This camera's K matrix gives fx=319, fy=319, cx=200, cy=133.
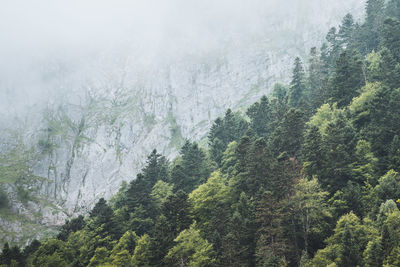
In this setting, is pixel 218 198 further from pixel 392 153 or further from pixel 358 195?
pixel 392 153

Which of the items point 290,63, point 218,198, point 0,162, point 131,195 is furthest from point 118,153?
point 218,198

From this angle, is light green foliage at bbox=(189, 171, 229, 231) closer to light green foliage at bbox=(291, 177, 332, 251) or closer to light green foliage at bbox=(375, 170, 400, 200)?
light green foliage at bbox=(291, 177, 332, 251)

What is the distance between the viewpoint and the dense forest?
3562cm

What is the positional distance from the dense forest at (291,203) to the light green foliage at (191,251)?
148 millimetres

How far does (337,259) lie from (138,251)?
27.6m

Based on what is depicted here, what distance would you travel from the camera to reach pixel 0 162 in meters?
194

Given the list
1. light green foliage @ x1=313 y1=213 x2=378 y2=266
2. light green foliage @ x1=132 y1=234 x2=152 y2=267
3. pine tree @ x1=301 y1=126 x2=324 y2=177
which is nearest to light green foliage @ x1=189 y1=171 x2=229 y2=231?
light green foliage @ x1=132 y1=234 x2=152 y2=267

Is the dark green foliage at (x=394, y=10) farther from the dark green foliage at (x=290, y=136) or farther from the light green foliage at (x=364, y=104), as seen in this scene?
the dark green foliage at (x=290, y=136)

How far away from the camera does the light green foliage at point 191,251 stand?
4122 cm

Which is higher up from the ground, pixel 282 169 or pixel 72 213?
pixel 72 213

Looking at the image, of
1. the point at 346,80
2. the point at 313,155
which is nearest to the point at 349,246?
the point at 313,155

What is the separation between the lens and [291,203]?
4141 centimetres

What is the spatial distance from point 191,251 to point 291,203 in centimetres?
1520

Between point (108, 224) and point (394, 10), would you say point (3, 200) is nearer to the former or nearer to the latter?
point (108, 224)
